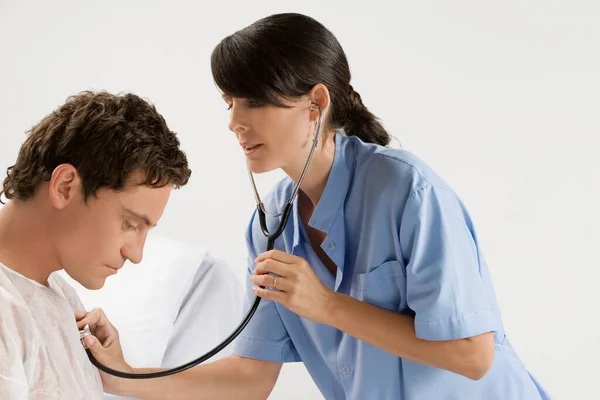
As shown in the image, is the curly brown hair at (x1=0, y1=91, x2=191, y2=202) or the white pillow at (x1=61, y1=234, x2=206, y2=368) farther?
the white pillow at (x1=61, y1=234, x2=206, y2=368)

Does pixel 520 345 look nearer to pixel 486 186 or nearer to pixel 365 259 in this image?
pixel 486 186

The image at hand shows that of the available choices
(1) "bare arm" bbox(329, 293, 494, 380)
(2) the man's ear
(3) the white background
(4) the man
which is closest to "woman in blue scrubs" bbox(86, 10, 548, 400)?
(1) "bare arm" bbox(329, 293, 494, 380)

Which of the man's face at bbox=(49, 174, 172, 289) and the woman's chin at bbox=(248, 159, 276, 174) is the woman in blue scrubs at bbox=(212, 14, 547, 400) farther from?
the man's face at bbox=(49, 174, 172, 289)

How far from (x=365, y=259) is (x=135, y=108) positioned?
509mm

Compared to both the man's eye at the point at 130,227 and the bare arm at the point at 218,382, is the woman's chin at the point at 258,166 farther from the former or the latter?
the bare arm at the point at 218,382

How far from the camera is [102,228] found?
1304mm

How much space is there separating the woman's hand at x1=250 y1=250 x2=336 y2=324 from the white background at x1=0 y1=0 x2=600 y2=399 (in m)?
1.22

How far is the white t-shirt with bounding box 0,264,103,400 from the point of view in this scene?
114 cm

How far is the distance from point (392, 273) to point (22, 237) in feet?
2.13

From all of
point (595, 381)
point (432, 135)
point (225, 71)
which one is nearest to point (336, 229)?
point (225, 71)

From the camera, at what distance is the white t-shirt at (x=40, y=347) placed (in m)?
1.14

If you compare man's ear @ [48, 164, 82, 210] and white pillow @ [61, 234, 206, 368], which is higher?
man's ear @ [48, 164, 82, 210]

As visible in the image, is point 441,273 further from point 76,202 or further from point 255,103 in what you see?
point 76,202

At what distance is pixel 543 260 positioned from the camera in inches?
96.3
